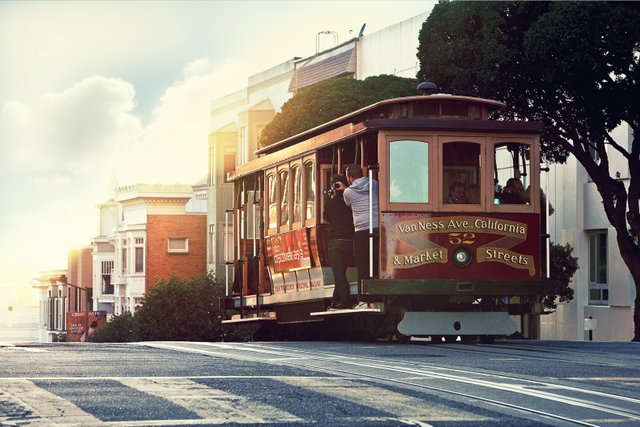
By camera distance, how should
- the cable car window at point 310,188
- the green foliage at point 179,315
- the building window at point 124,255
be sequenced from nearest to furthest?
the cable car window at point 310,188 < the green foliage at point 179,315 < the building window at point 124,255

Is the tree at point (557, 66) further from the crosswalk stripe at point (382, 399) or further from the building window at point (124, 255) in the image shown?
the building window at point (124, 255)

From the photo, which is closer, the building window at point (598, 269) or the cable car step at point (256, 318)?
the cable car step at point (256, 318)

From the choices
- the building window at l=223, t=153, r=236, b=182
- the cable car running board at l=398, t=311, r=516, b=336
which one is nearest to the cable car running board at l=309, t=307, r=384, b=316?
the cable car running board at l=398, t=311, r=516, b=336

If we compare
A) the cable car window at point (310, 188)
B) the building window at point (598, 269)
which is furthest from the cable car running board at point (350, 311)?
the building window at point (598, 269)

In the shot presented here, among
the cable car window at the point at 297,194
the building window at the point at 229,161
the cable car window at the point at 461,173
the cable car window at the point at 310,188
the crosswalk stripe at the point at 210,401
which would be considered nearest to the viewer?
the crosswalk stripe at the point at 210,401

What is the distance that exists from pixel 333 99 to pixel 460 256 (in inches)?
800

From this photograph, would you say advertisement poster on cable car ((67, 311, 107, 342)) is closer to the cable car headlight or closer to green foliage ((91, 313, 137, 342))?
green foliage ((91, 313, 137, 342))

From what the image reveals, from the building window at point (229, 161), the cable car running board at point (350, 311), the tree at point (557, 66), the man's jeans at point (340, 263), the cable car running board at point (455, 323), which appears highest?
the building window at point (229, 161)

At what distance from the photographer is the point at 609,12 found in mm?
30531

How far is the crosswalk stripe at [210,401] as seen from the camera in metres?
9.26

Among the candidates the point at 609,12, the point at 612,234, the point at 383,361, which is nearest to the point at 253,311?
the point at 609,12

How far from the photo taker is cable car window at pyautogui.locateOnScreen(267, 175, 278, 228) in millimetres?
24322

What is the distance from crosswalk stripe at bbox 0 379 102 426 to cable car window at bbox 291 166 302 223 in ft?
37.2

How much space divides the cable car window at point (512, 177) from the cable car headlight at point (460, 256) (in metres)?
0.83
